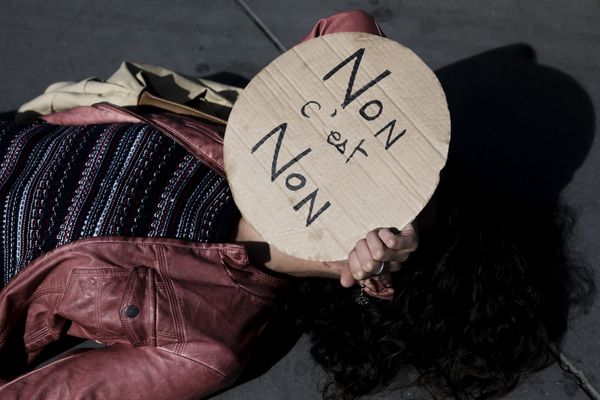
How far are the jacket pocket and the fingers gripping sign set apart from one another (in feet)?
1.51

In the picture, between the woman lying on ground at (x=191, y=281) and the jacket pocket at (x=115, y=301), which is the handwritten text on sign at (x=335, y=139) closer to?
the woman lying on ground at (x=191, y=281)

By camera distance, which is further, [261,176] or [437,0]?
[437,0]

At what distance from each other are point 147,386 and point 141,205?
0.41 m

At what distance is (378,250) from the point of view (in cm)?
127

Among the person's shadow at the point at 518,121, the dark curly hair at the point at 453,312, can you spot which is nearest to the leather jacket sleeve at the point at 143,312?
the dark curly hair at the point at 453,312

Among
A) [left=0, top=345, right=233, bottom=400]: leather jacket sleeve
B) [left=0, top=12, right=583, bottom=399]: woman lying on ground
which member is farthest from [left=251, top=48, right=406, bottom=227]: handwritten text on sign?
[left=0, top=345, right=233, bottom=400]: leather jacket sleeve

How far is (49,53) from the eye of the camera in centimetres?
247

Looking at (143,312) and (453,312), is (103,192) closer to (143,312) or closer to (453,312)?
(143,312)

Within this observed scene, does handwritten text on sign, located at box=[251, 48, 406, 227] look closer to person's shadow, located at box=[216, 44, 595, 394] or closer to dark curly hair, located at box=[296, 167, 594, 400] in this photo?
dark curly hair, located at box=[296, 167, 594, 400]

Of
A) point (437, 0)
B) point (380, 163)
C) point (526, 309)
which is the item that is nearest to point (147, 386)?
point (380, 163)

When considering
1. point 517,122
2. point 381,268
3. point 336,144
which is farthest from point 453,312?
point 517,122

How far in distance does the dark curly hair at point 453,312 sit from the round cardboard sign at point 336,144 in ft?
1.22

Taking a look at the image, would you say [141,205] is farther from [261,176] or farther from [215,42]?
[215,42]

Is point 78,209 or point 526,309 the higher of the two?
point 78,209
